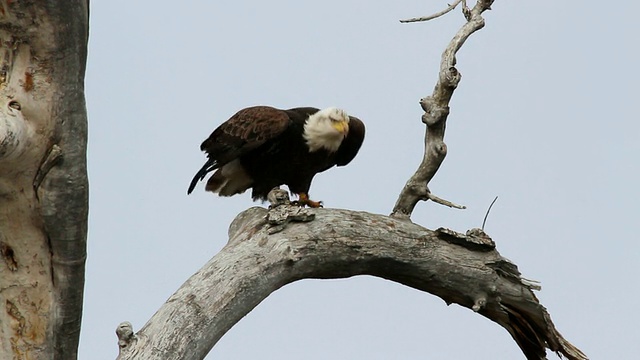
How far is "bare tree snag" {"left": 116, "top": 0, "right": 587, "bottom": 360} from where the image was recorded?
4887 millimetres

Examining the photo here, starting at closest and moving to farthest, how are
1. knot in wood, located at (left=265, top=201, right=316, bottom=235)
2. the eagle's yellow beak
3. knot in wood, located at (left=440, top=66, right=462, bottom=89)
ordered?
knot in wood, located at (left=265, top=201, right=316, bottom=235) → knot in wood, located at (left=440, top=66, right=462, bottom=89) → the eagle's yellow beak

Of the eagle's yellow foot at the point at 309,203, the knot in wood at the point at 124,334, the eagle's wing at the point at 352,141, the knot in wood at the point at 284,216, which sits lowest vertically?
the knot in wood at the point at 124,334

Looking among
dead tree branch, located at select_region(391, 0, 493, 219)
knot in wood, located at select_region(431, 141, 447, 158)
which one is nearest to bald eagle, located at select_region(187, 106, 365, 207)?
dead tree branch, located at select_region(391, 0, 493, 219)

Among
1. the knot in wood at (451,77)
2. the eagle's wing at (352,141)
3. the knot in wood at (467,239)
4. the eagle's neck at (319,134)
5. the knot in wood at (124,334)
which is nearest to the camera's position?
the knot in wood at (124,334)

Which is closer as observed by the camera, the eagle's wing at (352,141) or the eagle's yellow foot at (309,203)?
the eagle's yellow foot at (309,203)

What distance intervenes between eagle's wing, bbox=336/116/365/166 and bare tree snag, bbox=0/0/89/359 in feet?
11.7

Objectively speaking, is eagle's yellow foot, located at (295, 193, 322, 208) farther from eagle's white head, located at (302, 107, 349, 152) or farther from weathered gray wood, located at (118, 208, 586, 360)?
weathered gray wood, located at (118, 208, 586, 360)

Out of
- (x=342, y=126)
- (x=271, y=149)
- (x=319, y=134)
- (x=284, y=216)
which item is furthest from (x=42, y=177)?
(x=342, y=126)

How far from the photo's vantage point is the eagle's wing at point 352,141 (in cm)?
782

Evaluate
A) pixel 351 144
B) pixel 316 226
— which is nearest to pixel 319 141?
pixel 351 144

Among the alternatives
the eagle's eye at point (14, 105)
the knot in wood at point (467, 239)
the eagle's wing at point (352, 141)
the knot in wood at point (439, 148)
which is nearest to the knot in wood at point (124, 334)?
the eagle's eye at point (14, 105)

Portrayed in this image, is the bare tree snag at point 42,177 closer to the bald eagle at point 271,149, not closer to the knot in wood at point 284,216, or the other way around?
the knot in wood at point 284,216

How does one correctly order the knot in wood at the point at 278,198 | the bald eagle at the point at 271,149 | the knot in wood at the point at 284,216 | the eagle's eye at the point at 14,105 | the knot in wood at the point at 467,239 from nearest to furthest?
the eagle's eye at the point at 14,105 → the knot in wood at the point at 284,216 → the knot in wood at the point at 278,198 → the knot in wood at the point at 467,239 → the bald eagle at the point at 271,149

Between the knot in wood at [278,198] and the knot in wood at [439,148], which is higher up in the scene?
the knot in wood at [439,148]
